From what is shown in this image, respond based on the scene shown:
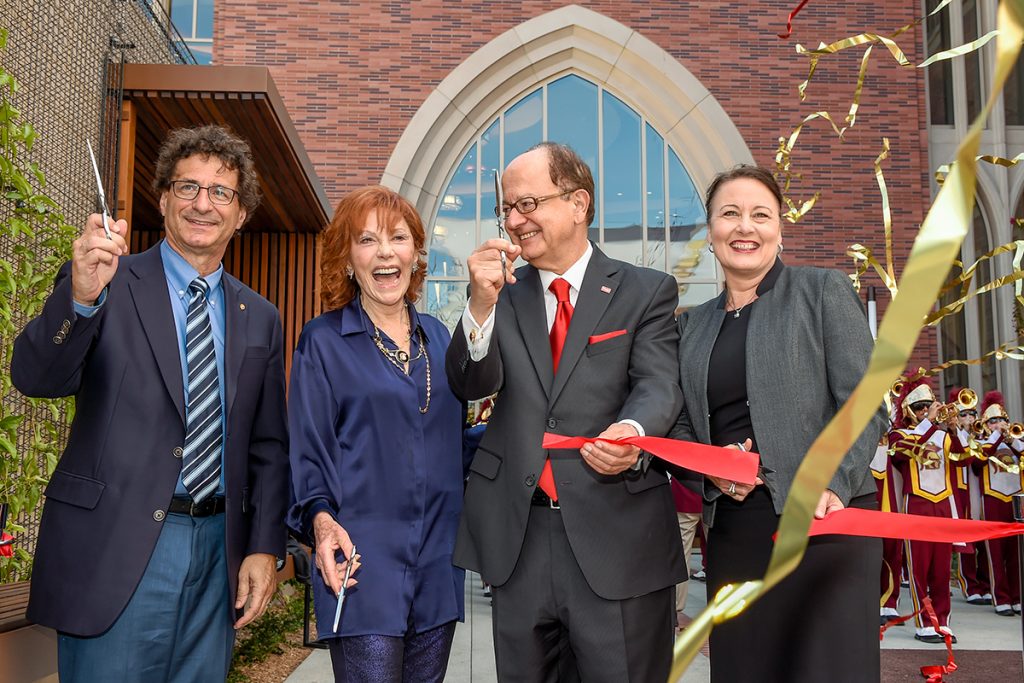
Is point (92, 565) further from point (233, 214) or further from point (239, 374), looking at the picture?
point (233, 214)

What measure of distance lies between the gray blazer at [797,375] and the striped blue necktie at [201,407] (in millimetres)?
1455

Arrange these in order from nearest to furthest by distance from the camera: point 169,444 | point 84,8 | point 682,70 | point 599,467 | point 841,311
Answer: point 599,467, point 169,444, point 841,311, point 84,8, point 682,70

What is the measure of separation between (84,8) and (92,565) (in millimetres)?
5632

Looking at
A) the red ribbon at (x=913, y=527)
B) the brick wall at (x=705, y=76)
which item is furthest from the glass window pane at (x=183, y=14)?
the red ribbon at (x=913, y=527)

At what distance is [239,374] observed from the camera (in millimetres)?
Answer: 2852

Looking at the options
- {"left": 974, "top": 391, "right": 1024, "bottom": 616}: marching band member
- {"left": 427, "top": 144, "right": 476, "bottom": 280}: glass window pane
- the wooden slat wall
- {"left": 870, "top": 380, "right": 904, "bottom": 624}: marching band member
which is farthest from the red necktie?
{"left": 427, "top": 144, "right": 476, "bottom": 280}: glass window pane

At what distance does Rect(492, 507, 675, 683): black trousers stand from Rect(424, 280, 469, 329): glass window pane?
47.2 feet

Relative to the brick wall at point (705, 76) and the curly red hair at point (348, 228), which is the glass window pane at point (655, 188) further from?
the curly red hair at point (348, 228)

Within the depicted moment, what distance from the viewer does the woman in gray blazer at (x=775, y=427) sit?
8.76 feet

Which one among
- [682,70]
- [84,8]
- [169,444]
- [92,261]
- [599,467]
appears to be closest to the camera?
[92,261]

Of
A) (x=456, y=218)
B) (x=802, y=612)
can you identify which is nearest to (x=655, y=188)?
(x=456, y=218)

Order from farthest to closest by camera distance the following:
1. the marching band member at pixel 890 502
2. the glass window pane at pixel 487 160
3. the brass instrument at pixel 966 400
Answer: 1. the glass window pane at pixel 487 160
2. the brass instrument at pixel 966 400
3. the marching band member at pixel 890 502

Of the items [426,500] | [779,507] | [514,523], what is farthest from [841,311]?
[426,500]

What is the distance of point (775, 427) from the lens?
2.76 metres
